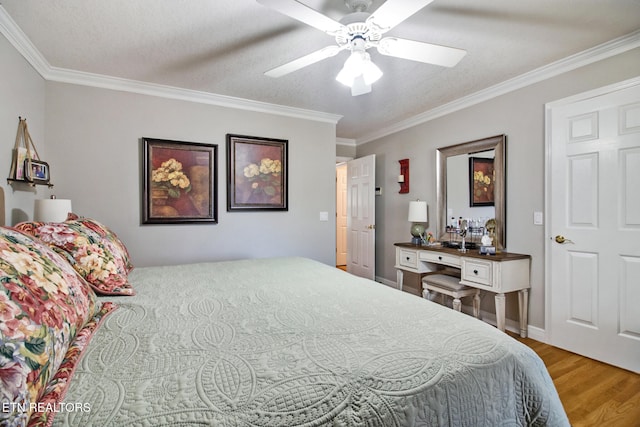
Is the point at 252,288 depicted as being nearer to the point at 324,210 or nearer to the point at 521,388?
the point at 521,388

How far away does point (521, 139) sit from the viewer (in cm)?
288

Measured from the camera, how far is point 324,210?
395 cm

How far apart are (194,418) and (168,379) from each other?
0.18 metres

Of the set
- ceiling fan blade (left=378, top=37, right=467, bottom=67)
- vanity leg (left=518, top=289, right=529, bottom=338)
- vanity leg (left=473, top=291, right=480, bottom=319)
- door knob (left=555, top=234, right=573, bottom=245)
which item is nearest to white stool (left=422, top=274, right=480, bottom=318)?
vanity leg (left=473, top=291, right=480, bottom=319)

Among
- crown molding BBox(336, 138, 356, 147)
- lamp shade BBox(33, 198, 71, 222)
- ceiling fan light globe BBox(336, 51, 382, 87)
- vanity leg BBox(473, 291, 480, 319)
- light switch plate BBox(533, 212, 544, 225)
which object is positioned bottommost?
vanity leg BBox(473, 291, 480, 319)

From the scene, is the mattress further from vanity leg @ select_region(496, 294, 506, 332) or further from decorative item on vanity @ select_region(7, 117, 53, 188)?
vanity leg @ select_region(496, 294, 506, 332)

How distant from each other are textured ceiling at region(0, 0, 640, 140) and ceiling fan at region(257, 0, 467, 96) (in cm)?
23

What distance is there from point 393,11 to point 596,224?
2306mm

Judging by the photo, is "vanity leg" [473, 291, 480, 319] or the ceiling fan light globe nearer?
the ceiling fan light globe

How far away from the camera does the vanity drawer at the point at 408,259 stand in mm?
3480

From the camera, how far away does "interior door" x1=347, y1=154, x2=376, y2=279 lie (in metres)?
4.55

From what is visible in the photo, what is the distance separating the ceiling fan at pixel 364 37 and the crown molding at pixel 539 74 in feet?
4.75

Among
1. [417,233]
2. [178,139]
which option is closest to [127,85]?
[178,139]

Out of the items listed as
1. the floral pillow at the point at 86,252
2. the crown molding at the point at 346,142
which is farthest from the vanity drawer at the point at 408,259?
the floral pillow at the point at 86,252
